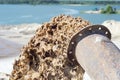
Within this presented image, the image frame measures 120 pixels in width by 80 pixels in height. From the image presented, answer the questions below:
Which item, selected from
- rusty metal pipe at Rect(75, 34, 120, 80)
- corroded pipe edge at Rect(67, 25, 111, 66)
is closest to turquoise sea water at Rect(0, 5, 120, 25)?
corroded pipe edge at Rect(67, 25, 111, 66)

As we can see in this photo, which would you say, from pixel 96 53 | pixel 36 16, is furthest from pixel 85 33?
pixel 36 16

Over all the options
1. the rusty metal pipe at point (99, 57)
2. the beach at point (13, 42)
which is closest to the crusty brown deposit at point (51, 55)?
the rusty metal pipe at point (99, 57)

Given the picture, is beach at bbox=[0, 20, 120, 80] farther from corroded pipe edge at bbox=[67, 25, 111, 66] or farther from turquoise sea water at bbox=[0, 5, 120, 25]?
corroded pipe edge at bbox=[67, 25, 111, 66]

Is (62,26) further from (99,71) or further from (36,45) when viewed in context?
(99,71)

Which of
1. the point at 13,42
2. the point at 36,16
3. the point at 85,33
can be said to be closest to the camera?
the point at 85,33

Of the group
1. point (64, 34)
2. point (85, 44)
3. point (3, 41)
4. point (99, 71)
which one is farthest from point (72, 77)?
point (3, 41)

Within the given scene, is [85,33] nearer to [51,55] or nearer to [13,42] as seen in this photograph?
[51,55]

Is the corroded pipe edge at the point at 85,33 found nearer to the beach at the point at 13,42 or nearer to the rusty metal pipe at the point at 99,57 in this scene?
the rusty metal pipe at the point at 99,57
